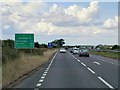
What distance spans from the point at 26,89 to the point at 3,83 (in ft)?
6.14

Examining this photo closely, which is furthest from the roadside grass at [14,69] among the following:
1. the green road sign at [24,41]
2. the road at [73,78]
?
the green road sign at [24,41]

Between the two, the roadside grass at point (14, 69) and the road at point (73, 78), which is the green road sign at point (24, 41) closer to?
the roadside grass at point (14, 69)

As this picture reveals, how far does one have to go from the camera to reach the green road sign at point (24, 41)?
142 feet

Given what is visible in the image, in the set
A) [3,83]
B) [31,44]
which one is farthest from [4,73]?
[31,44]

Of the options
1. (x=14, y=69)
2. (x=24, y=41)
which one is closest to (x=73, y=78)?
(x=14, y=69)

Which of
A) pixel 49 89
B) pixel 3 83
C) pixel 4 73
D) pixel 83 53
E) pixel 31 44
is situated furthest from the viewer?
pixel 83 53

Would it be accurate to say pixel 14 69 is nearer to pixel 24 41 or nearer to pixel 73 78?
pixel 73 78

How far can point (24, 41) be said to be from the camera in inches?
1718

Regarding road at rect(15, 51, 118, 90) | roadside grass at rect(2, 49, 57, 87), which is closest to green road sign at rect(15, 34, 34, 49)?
roadside grass at rect(2, 49, 57, 87)

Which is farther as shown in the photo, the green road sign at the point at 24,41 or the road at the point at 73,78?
the green road sign at the point at 24,41

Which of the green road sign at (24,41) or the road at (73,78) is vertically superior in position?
the green road sign at (24,41)

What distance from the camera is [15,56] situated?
37281 millimetres

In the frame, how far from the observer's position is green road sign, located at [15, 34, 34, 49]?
43219 mm

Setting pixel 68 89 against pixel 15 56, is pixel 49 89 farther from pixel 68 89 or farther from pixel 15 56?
pixel 15 56
